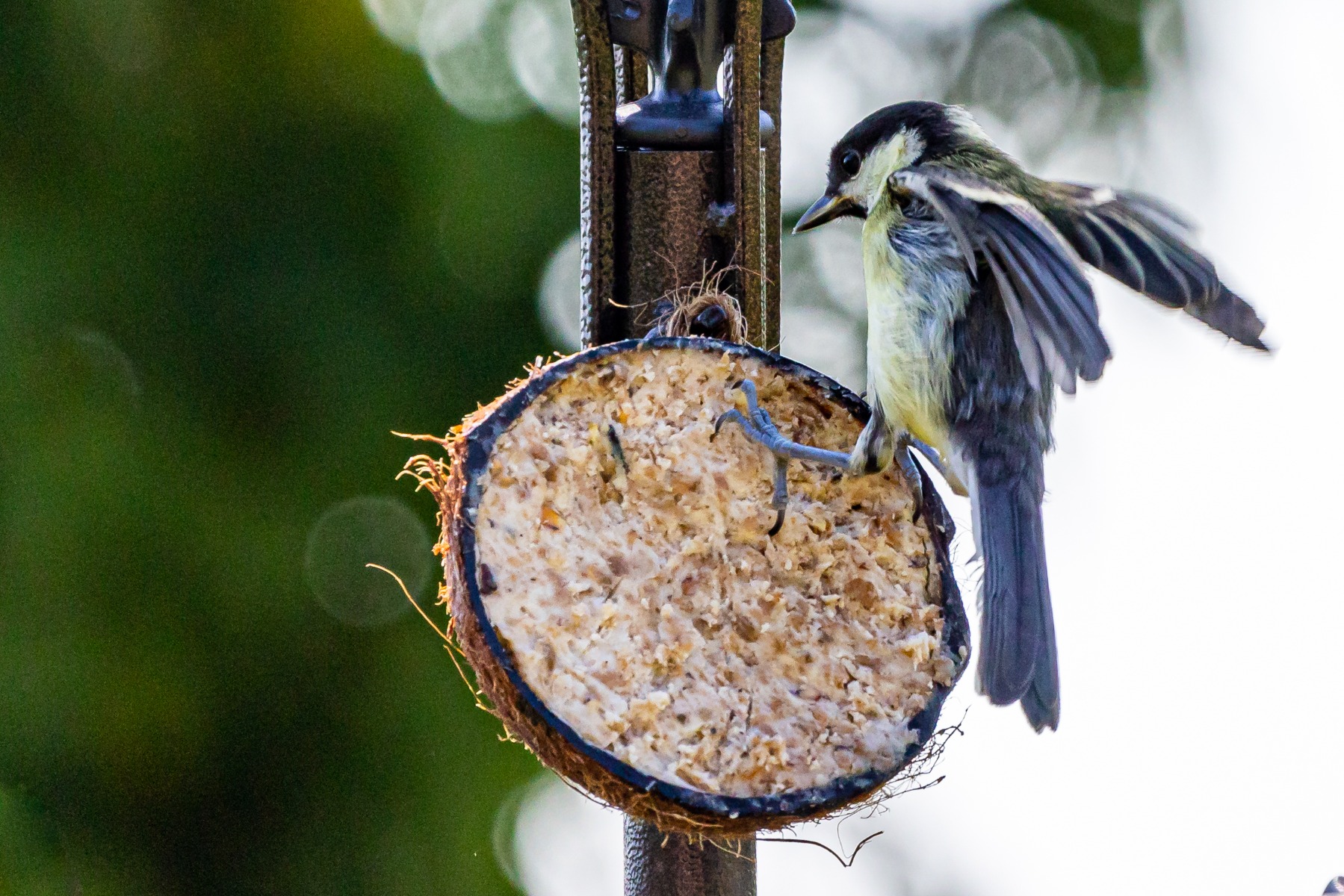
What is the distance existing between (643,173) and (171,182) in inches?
57.8

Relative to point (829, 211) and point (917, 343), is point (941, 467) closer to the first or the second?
point (917, 343)

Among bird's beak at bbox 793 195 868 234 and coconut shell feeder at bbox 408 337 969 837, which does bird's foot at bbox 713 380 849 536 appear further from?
bird's beak at bbox 793 195 868 234

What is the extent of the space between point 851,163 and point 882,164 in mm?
74

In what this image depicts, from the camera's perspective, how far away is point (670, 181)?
183 centimetres

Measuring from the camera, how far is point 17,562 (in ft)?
8.75

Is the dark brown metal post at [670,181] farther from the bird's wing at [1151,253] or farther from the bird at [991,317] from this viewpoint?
the bird's wing at [1151,253]

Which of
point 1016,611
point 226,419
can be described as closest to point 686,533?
point 1016,611

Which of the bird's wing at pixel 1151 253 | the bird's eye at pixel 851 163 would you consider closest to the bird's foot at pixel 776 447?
the bird's wing at pixel 1151 253

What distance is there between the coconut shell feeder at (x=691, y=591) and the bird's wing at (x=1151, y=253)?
15.1 inches

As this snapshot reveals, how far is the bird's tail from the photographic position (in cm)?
165

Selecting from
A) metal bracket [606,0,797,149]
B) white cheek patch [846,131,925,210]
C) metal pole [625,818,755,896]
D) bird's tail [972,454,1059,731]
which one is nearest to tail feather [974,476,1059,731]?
bird's tail [972,454,1059,731]

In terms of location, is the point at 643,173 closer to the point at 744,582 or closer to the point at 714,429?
the point at 714,429

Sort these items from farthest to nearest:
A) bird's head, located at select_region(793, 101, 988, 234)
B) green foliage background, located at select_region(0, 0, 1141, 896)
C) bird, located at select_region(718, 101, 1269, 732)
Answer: green foliage background, located at select_region(0, 0, 1141, 896) < bird's head, located at select_region(793, 101, 988, 234) < bird, located at select_region(718, 101, 1269, 732)

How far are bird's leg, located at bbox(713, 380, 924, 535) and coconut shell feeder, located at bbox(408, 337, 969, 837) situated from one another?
18 mm
